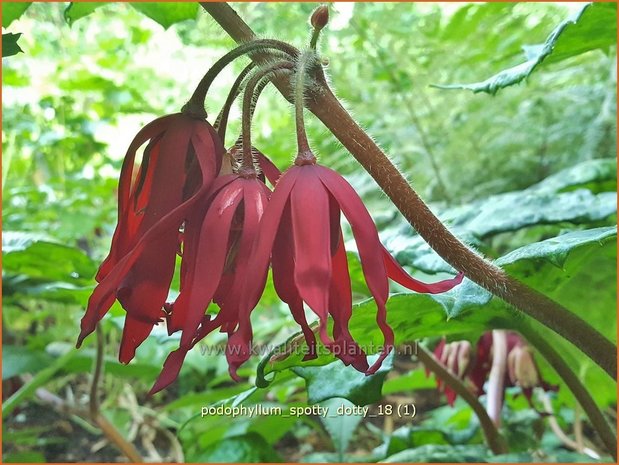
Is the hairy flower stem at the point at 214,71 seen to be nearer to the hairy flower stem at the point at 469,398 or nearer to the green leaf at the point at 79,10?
the green leaf at the point at 79,10

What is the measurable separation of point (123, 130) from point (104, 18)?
0.72 metres

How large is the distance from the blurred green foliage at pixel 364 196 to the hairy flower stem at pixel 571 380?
0.11 ft

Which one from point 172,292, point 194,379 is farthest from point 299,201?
point 194,379

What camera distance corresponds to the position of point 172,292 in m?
0.84

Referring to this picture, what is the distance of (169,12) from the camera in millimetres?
818

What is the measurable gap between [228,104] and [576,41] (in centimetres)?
47

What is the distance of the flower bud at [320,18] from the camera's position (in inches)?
21.0

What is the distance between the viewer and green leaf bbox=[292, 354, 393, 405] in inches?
25.4

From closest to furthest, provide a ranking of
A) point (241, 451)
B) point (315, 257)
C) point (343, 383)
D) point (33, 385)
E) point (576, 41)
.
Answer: point (315, 257) < point (343, 383) < point (576, 41) < point (241, 451) < point (33, 385)

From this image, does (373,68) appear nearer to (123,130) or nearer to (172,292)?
(123,130)

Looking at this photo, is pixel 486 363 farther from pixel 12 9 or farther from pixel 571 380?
pixel 12 9

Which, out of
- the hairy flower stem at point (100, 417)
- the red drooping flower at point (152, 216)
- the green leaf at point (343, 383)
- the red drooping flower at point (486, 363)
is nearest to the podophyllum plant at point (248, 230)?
the red drooping flower at point (152, 216)

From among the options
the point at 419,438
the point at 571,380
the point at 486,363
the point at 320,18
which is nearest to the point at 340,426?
the point at 419,438

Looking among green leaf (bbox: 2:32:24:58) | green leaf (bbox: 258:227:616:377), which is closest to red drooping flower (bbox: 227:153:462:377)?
green leaf (bbox: 258:227:616:377)
